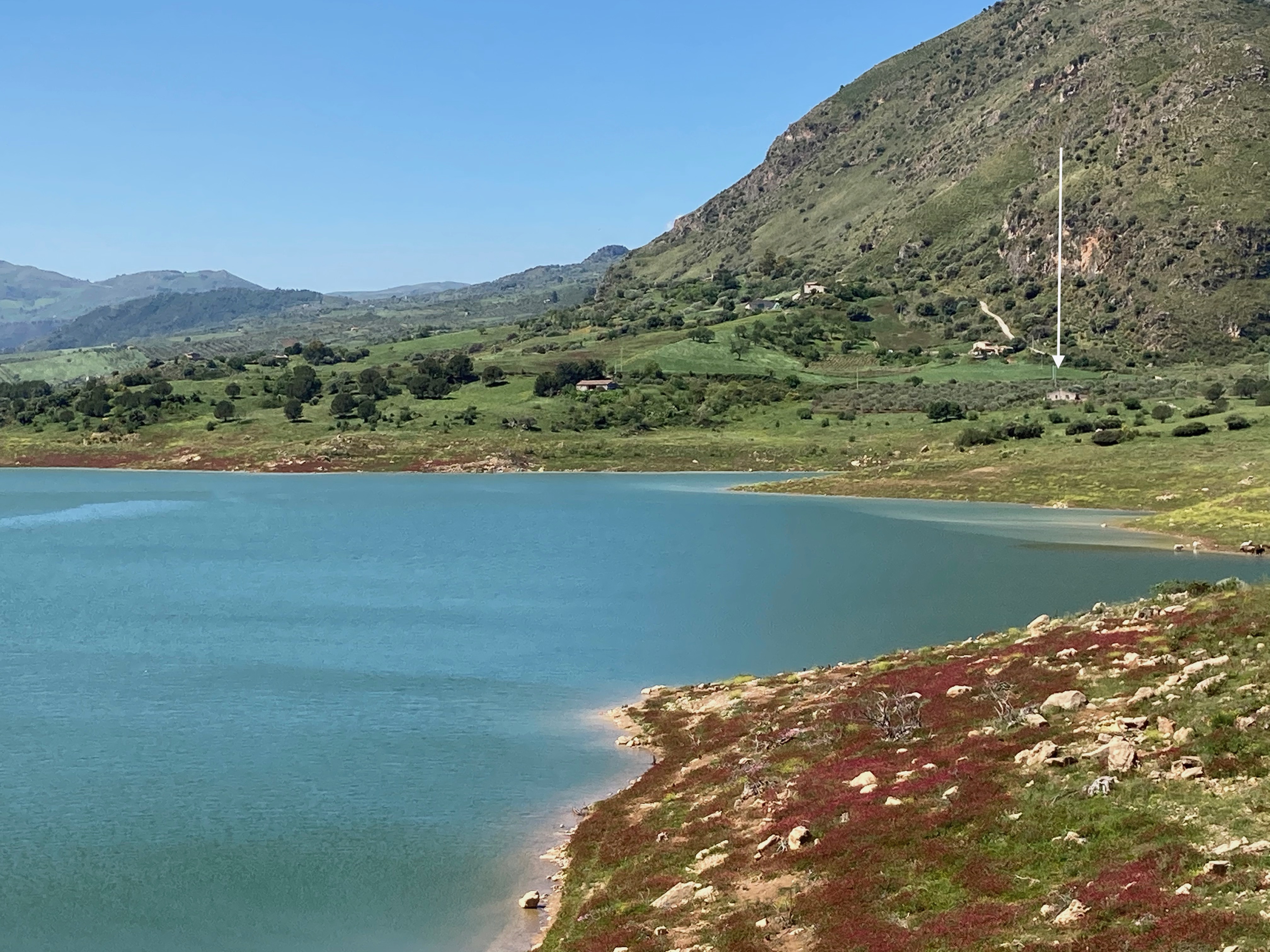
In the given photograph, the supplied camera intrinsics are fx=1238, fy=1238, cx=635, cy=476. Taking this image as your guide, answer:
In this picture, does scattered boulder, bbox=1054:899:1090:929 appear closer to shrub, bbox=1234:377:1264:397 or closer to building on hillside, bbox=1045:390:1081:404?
shrub, bbox=1234:377:1264:397

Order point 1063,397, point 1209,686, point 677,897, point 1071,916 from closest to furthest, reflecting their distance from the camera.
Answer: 1. point 1071,916
2. point 677,897
3. point 1209,686
4. point 1063,397

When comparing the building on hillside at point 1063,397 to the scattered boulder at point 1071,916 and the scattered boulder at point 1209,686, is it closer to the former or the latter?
the scattered boulder at point 1209,686

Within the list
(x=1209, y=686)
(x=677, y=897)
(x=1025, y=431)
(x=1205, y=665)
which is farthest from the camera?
(x=1025, y=431)

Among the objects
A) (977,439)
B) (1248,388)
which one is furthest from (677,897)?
(1248,388)

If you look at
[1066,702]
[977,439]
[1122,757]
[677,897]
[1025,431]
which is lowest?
[677,897]

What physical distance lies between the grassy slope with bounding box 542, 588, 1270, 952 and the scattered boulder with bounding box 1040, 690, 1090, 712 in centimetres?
30

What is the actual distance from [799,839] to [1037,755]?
19.3 ft

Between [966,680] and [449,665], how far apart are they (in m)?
25.2

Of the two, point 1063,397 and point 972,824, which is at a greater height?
point 1063,397

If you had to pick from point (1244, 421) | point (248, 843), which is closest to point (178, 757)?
point (248, 843)

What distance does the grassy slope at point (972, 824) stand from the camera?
20.4 meters

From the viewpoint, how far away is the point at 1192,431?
132375mm

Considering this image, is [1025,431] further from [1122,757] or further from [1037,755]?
[1122,757]

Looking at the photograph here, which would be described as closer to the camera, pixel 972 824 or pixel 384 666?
pixel 972 824
